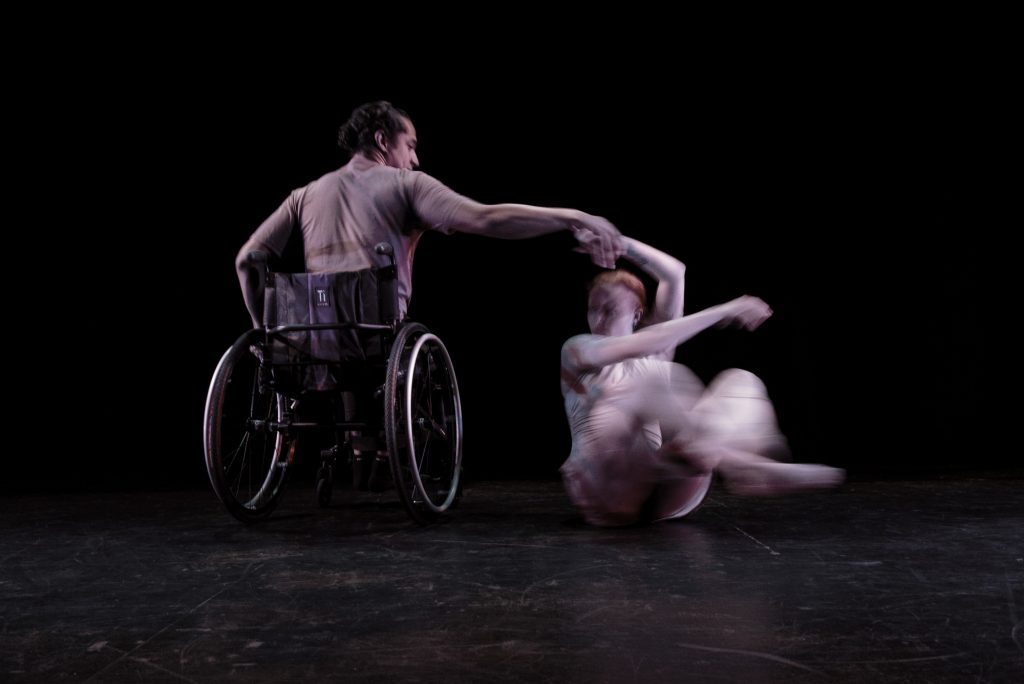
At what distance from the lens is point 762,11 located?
4121 mm

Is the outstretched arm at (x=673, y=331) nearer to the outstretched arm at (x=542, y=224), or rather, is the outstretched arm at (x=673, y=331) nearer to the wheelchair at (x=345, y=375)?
the outstretched arm at (x=542, y=224)

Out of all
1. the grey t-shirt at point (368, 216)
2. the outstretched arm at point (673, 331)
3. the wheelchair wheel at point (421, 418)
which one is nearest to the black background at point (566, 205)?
the wheelchair wheel at point (421, 418)

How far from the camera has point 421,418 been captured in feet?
8.07

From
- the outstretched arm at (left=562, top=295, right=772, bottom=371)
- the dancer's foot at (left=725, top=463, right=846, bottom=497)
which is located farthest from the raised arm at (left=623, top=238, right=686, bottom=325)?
the dancer's foot at (left=725, top=463, right=846, bottom=497)

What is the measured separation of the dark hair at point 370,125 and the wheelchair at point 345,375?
460mm

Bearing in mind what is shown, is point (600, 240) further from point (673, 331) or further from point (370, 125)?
point (370, 125)

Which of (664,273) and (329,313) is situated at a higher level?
(664,273)

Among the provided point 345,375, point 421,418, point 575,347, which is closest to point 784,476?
point 575,347

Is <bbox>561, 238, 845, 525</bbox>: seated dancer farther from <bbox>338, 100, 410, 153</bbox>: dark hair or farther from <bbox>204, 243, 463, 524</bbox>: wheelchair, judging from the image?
<bbox>338, 100, 410, 153</bbox>: dark hair

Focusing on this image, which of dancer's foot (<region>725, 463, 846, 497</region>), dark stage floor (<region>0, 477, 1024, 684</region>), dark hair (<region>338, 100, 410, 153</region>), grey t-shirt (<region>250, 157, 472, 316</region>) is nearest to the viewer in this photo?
dark stage floor (<region>0, 477, 1024, 684</region>)

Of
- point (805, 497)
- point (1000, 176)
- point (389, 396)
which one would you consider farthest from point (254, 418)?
point (1000, 176)

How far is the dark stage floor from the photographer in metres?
1.21

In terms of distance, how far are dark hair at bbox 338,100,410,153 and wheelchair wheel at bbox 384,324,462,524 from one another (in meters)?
0.62

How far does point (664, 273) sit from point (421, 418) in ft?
2.44
